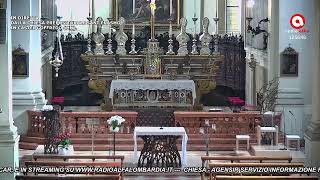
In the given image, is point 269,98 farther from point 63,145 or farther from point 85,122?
point 63,145

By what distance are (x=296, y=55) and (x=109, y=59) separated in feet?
17.7

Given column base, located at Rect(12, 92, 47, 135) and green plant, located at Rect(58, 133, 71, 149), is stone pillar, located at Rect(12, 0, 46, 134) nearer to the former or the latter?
column base, located at Rect(12, 92, 47, 135)

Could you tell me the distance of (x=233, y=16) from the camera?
2648 cm

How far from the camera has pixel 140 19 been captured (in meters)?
26.9

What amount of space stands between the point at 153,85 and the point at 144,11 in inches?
310

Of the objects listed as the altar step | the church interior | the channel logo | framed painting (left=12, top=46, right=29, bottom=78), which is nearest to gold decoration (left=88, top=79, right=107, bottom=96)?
the church interior

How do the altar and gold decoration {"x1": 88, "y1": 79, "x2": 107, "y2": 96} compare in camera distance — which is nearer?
the altar

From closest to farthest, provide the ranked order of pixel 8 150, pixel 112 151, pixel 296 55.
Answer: pixel 8 150 < pixel 112 151 < pixel 296 55

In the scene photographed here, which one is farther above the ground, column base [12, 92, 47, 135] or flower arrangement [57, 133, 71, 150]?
column base [12, 92, 47, 135]

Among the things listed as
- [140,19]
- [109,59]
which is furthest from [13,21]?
[140,19]

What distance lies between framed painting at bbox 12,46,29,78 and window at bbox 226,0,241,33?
10215mm

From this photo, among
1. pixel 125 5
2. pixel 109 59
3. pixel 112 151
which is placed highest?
pixel 125 5

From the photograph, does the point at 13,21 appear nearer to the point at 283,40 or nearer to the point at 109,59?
the point at 109,59

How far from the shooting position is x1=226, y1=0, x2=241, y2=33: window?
26.1 metres
